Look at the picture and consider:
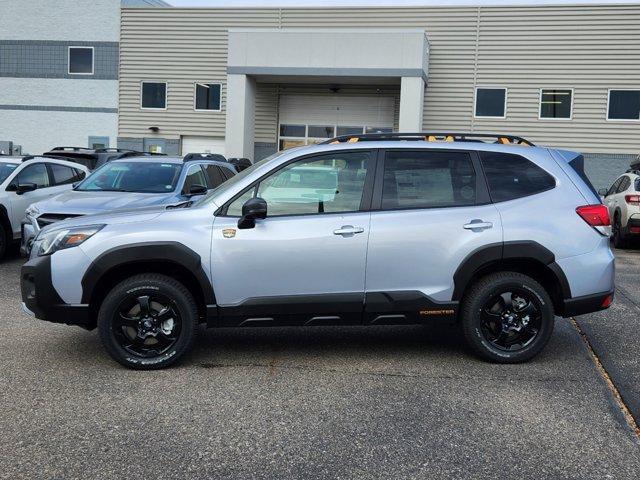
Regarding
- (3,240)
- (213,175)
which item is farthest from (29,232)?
(213,175)

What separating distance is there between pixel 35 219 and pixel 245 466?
6.15 m

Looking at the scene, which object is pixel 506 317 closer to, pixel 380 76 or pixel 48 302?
pixel 48 302

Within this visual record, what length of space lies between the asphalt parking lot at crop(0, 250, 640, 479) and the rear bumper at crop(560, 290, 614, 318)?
1.47ft

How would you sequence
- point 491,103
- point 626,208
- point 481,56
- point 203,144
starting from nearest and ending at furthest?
point 626,208 → point 481,56 → point 491,103 → point 203,144

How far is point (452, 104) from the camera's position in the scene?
2420 cm

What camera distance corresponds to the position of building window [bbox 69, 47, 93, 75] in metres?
27.0

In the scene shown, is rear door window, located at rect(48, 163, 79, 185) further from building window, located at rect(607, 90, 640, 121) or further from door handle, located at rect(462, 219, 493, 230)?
building window, located at rect(607, 90, 640, 121)

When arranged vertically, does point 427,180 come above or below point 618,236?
above

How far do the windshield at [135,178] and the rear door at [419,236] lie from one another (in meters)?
4.74

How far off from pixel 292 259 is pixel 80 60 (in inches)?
977

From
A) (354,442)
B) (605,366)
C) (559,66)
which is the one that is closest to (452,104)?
(559,66)

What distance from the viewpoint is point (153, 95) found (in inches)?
1045

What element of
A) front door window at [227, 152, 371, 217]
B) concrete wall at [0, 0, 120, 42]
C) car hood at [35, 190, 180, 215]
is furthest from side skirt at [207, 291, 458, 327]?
concrete wall at [0, 0, 120, 42]

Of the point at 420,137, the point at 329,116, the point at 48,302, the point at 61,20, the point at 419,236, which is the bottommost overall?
the point at 48,302
